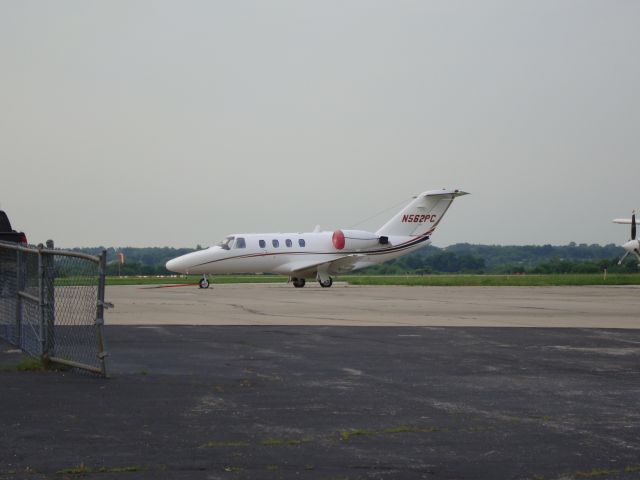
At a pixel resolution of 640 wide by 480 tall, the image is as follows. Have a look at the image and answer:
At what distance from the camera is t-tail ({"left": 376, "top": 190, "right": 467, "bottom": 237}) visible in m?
44.9

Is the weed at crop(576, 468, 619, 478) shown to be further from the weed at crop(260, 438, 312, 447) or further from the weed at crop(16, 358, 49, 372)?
the weed at crop(16, 358, 49, 372)

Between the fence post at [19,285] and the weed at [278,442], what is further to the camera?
the fence post at [19,285]

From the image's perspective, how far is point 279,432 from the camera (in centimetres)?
725

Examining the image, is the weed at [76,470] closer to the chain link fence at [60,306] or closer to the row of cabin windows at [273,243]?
the chain link fence at [60,306]

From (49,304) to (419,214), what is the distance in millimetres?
34511

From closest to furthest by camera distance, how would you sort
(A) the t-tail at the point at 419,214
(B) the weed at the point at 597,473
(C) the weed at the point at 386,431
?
1. (B) the weed at the point at 597,473
2. (C) the weed at the point at 386,431
3. (A) the t-tail at the point at 419,214

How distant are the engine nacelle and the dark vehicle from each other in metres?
20.8

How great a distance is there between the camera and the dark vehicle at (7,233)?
75.5 feet

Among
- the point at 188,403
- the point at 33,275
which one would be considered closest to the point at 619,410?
the point at 188,403

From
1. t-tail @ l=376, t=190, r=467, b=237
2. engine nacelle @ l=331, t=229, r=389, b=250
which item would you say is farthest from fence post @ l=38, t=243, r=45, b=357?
t-tail @ l=376, t=190, r=467, b=237

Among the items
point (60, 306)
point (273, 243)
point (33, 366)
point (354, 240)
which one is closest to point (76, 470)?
point (33, 366)

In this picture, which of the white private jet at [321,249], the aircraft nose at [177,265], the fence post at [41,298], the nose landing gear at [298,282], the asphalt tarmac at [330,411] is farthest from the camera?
the nose landing gear at [298,282]

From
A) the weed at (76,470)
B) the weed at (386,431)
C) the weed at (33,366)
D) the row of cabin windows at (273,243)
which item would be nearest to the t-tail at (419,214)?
the row of cabin windows at (273,243)

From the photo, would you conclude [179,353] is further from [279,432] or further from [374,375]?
[279,432]
